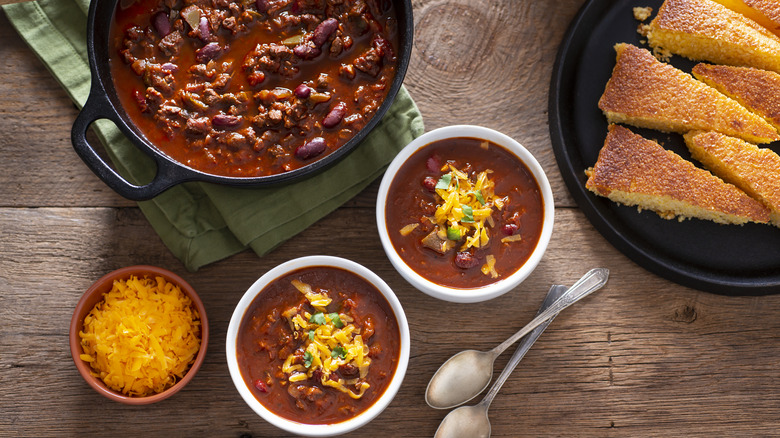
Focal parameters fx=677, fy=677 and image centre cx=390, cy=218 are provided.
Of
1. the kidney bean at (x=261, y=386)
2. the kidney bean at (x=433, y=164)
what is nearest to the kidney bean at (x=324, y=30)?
the kidney bean at (x=433, y=164)

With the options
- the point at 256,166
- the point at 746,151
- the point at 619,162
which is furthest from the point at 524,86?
the point at 256,166

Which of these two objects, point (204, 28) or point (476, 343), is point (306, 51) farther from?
point (476, 343)

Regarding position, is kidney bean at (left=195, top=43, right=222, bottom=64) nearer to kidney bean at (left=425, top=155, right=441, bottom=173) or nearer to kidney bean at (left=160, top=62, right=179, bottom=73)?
kidney bean at (left=160, top=62, right=179, bottom=73)

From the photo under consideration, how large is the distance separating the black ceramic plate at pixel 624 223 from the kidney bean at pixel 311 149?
1.23m

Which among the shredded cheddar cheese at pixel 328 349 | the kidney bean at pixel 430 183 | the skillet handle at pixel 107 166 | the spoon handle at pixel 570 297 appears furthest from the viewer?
the spoon handle at pixel 570 297

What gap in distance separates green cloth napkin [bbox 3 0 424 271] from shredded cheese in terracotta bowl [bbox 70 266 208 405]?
0.24 meters

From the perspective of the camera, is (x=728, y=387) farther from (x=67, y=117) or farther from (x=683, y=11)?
(x=67, y=117)

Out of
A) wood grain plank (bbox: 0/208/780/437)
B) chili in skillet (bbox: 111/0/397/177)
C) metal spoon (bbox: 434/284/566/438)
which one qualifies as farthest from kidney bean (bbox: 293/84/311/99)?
metal spoon (bbox: 434/284/566/438)

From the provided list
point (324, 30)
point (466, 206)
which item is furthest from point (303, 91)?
point (466, 206)

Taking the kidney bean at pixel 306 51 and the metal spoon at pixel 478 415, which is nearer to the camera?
the kidney bean at pixel 306 51

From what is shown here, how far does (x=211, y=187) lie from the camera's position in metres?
3.24

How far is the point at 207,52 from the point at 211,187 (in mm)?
634

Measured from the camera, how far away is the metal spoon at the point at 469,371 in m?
3.26

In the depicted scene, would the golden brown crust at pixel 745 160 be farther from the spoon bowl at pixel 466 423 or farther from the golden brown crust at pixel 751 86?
the spoon bowl at pixel 466 423
